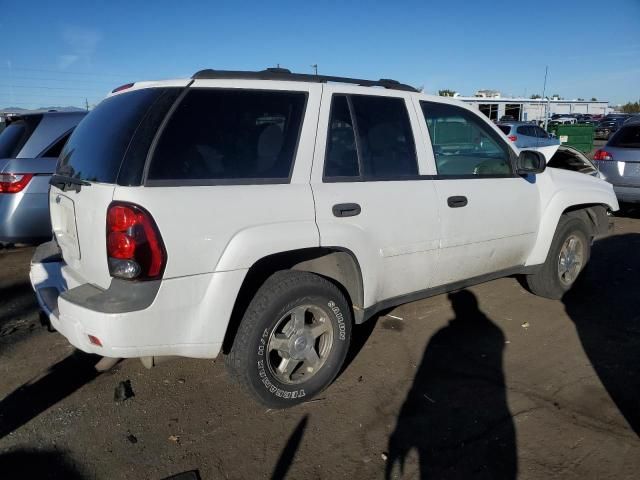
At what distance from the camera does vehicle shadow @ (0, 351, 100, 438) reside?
10.3ft

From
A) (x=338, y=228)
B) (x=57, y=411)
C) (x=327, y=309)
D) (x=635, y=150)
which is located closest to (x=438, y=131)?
(x=338, y=228)

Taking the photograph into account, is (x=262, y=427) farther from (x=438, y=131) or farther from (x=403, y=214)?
(x=438, y=131)

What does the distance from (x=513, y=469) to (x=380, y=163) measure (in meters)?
1.98

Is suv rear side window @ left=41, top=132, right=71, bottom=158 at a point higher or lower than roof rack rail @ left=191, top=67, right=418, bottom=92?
lower

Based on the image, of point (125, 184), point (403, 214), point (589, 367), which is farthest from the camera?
point (589, 367)

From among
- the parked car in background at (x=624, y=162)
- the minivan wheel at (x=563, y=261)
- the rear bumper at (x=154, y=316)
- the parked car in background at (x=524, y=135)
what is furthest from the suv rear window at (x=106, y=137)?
the parked car in background at (x=524, y=135)

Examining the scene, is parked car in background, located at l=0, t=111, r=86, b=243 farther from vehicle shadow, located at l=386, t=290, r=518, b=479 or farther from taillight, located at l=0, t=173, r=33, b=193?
vehicle shadow, located at l=386, t=290, r=518, b=479

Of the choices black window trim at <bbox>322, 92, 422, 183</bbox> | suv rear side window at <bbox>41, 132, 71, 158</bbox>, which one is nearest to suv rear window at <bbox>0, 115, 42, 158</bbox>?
suv rear side window at <bbox>41, 132, 71, 158</bbox>

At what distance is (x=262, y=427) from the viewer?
3043 mm

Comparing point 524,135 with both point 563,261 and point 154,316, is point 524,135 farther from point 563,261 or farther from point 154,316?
point 154,316

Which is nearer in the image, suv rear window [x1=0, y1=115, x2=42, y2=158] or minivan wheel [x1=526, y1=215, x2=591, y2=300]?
minivan wheel [x1=526, y1=215, x2=591, y2=300]

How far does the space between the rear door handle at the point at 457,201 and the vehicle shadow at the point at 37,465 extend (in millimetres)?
2859

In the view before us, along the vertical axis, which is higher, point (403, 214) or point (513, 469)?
point (403, 214)

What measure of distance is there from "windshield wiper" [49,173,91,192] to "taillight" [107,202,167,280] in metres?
0.41
